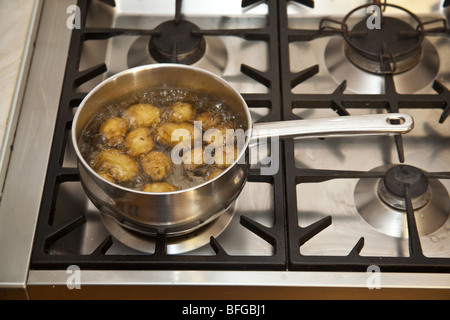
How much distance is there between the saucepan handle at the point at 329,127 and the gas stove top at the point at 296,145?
0.30 feet

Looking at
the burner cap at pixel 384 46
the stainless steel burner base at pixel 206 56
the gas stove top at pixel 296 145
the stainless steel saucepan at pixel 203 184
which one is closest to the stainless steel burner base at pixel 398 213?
the gas stove top at pixel 296 145

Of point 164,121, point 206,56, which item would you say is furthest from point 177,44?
point 164,121

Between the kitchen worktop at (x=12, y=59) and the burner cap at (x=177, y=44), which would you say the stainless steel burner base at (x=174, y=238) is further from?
the burner cap at (x=177, y=44)

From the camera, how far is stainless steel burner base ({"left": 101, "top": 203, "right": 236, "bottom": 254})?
0.90 metres

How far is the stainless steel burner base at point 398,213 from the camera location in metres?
0.91

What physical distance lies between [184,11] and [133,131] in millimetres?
376

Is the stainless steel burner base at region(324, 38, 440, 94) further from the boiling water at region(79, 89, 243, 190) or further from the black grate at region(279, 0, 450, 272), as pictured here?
the boiling water at region(79, 89, 243, 190)

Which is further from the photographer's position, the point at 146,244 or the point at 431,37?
the point at 431,37

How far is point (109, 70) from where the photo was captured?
1111mm

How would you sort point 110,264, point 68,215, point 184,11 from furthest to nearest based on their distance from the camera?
1. point 184,11
2. point 68,215
3. point 110,264

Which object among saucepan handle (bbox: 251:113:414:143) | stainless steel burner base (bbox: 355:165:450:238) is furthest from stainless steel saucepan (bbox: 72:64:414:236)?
stainless steel burner base (bbox: 355:165:450:238)
